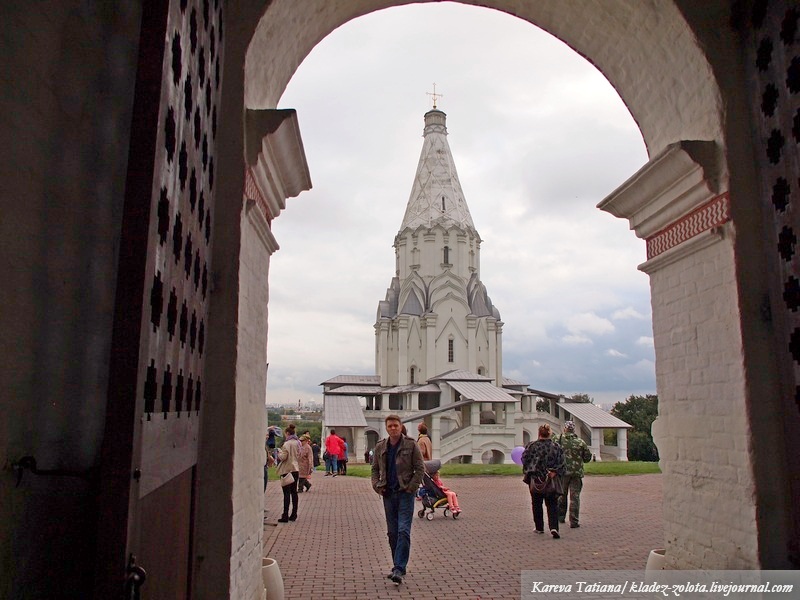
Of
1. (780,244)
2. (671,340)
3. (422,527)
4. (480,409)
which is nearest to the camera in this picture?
(780,244)

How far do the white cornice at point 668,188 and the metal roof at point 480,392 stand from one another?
121ft

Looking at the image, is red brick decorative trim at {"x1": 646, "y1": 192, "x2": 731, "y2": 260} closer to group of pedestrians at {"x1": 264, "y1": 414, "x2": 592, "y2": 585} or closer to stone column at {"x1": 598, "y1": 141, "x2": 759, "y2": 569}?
stone column at {"x1": 598, "y1": 141, "x2": 759, "y2": 569}

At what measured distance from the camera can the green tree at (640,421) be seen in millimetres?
53938

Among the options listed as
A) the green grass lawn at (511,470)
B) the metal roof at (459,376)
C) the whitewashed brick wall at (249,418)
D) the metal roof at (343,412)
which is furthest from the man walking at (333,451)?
the metal roof at (459,376)

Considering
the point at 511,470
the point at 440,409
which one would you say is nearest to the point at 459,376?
the point at 440,409

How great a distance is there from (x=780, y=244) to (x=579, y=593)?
3899 mm

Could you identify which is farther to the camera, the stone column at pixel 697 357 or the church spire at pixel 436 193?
the church spire at pixel 436 193

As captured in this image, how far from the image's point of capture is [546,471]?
935 centimetres

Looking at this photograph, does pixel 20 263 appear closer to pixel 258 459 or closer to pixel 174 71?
pixel 174 71

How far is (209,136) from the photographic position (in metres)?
4.00

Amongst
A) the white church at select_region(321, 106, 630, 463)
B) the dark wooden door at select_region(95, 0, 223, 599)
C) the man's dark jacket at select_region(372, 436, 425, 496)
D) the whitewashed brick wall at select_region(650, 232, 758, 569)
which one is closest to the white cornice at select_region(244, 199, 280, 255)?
the dark wooden door at select_region(95, 0, 223, 599)

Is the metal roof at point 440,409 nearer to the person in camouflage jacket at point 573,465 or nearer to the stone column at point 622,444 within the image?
the stone column at point 622,444

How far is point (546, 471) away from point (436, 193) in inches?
2030

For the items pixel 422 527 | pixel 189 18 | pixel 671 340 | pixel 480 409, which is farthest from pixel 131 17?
pixel 480 409
